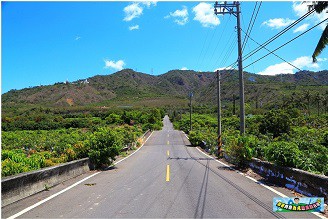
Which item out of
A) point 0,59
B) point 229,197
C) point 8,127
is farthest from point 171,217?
point 8,127

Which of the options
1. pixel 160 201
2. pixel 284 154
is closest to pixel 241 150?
pixel 284 154

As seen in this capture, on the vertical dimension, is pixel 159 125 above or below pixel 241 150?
above

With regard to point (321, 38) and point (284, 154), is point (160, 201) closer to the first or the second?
point (284, 154)

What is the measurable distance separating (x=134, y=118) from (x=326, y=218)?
103006 mm

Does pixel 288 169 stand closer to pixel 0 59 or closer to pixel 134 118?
pixel 0 59

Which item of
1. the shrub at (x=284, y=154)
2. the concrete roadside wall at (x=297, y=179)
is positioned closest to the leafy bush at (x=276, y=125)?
the concrete roadside wall at (x=297, y=179)

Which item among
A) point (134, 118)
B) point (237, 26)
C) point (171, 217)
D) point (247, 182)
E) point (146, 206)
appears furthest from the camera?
point (134, 118)

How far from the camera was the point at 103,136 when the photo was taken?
51.1 ft

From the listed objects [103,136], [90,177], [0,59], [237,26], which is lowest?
[90,177]

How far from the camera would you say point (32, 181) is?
8.72 metres

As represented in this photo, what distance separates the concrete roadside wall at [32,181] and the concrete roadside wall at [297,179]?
7634 mm

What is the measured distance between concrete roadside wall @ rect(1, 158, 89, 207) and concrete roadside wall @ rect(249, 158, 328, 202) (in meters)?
7.63

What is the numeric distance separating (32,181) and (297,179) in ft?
25.7

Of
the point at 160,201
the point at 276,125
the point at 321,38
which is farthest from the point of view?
the point at 276,125
